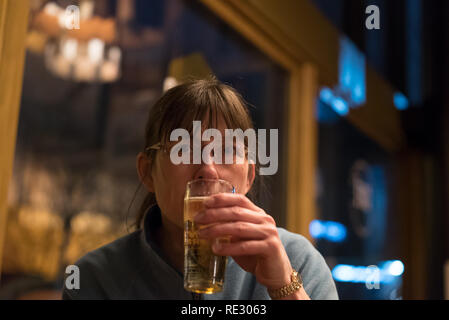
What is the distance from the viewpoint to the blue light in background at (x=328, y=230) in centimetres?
295

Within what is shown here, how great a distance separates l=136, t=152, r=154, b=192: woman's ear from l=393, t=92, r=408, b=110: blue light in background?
3342mm

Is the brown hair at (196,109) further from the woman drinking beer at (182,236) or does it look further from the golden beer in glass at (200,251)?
the golden beer in glass at (200,251)

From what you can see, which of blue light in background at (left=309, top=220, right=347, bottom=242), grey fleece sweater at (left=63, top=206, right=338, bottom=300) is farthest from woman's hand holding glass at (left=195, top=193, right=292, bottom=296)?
blue light in background at (left=309, top=220, right=347, bottom=242)

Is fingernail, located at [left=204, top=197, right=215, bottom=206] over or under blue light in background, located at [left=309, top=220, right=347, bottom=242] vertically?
under

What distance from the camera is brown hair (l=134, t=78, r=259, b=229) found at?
0.86m

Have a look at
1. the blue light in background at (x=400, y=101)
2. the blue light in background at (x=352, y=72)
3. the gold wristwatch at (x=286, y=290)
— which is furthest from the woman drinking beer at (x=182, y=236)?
the blue light in background at (x=400, y=101)

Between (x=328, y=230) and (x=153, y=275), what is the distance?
2401 millimetres

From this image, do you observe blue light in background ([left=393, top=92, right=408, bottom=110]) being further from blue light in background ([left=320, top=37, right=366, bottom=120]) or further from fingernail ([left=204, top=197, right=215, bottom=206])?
fingernail ([left=204, top=197, right=215, bottom=206])

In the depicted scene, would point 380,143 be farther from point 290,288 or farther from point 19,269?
point 290,288

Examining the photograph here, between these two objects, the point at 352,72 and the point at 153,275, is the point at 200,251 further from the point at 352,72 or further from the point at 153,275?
the point at 352,72

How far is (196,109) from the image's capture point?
86 cm

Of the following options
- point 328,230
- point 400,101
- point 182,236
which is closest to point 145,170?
point 182,236

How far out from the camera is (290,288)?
76cm

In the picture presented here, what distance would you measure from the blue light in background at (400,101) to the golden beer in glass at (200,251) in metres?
3.49
